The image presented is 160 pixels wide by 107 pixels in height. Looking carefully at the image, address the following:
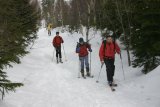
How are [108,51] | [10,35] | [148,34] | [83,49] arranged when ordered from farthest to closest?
[83,49] → [148,34] → [108,51] → [10,35]

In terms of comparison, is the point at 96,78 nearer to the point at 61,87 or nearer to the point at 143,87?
the point at 61,87

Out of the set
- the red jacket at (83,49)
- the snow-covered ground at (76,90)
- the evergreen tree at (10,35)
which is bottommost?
the snow-covered ground at (76,90)


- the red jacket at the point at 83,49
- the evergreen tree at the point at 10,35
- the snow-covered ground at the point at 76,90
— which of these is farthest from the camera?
the red jacket at the point at 83,49

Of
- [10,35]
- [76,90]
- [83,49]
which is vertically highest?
[10,35]

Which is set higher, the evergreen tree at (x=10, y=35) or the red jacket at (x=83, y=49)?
the evergreen tree at (x=10, y=35)

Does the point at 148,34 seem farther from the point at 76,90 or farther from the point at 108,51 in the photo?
the point at 76,90

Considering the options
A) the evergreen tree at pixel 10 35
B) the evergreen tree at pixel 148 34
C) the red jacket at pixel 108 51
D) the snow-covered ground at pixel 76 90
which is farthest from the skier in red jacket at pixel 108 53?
the evergreen tree at pixel 10 35

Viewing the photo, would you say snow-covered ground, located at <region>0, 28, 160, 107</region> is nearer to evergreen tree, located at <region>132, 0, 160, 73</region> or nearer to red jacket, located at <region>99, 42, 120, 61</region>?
evergreen tree, located at <region>132, 0, 160, 73</region>

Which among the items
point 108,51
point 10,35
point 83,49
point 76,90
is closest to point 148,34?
point 108,51

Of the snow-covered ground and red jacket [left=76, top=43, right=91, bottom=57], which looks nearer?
the snow-covered ground

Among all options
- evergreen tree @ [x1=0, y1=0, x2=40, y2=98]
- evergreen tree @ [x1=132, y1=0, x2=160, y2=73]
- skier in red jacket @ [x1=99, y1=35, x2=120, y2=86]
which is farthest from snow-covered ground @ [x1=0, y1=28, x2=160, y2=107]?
evergreen tree @ [x1=132, y1=0, x2=160, y2=73]

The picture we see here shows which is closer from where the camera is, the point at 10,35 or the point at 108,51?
the point at 10,35

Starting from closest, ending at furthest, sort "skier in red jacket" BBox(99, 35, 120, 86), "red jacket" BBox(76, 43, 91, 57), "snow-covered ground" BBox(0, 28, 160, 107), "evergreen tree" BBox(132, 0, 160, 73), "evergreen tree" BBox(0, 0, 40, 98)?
"evergreen tree" BBox(0, 0, 40, 98)
"snow-covered ground" BBox(0, 28, 160, 107)
"skier in red jacket" BBox(99, 35, 120, 86)
"evergreen tree" BBox(132, 0, 160, 73)
"red jacket" BBox(76, 43, 91, 57)

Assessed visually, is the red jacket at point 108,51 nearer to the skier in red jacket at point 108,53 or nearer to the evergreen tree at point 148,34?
the skier in red jacket at point 108,53
